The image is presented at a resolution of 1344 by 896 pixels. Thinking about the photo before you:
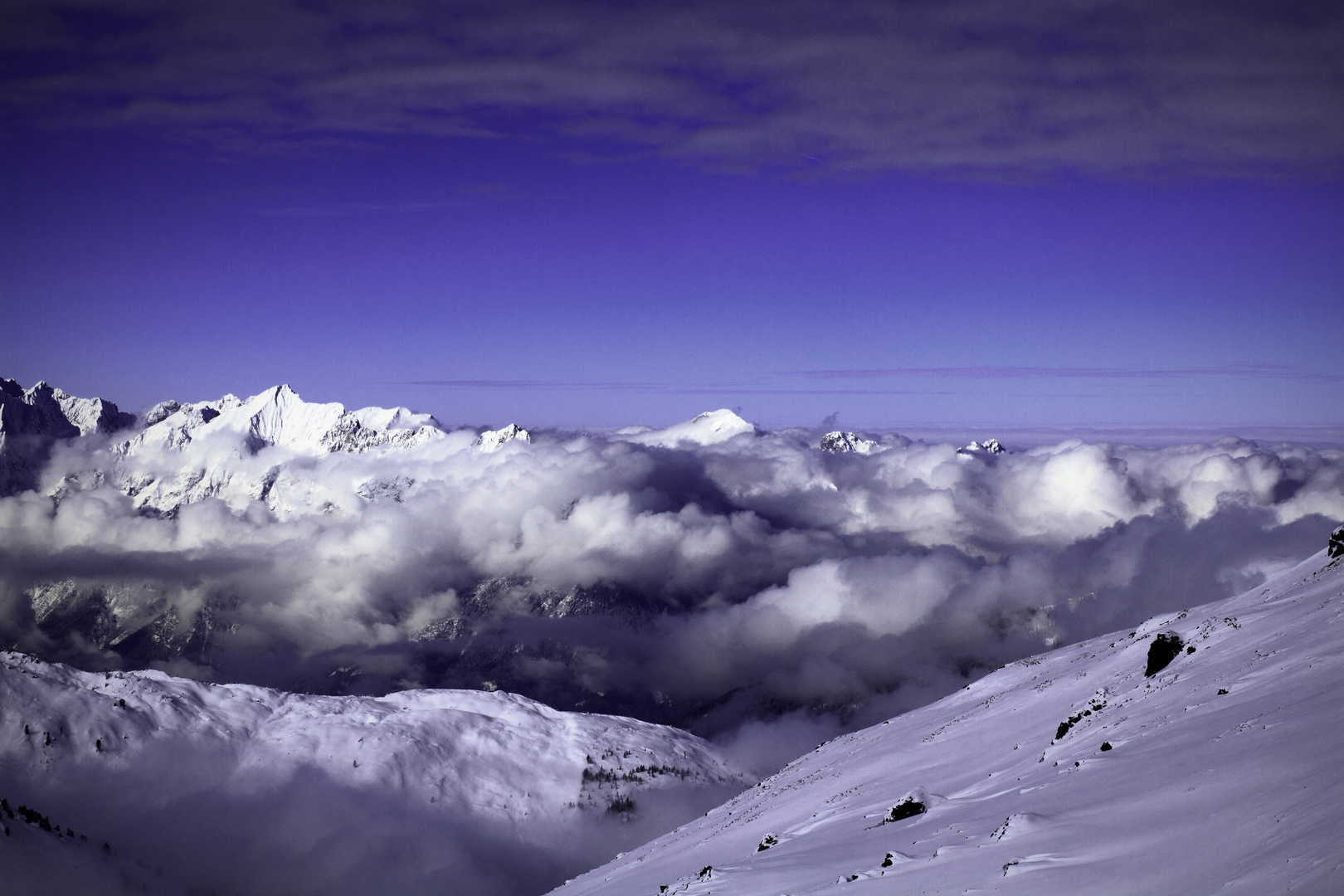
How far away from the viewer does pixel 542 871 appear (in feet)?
647

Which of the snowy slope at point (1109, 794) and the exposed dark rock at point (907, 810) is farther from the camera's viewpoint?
the exposed dark rock at point (907, 810)

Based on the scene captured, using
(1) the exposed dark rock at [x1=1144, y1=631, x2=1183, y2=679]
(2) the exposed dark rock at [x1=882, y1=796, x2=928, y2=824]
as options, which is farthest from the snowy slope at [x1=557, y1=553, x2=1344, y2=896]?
(1) the exposed dark rock at [x1=1144, y1=631, x2=1183, y2=679]

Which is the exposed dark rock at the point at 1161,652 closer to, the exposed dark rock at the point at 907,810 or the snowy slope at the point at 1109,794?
the snowy slope at the point at 1109,794

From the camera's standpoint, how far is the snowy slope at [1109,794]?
19.2 meters

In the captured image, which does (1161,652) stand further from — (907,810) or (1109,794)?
(1109,794)

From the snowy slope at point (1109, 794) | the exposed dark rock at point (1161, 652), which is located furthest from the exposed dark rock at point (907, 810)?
the exposed dark rock at point (1161, 652)

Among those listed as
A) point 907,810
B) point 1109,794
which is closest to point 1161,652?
point 907,810

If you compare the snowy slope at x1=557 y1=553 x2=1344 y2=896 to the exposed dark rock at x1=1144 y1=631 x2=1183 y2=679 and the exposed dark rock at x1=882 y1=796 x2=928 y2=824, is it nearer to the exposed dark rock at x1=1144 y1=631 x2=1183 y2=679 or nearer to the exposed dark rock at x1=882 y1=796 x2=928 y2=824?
the exposed dark rock at x1=882 y1=796 x2=928 y2=824

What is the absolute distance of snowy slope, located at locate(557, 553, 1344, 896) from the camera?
63.0 ft

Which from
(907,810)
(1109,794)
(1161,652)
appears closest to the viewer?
(1109,794)

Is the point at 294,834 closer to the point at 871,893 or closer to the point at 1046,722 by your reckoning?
the point at 1046,722

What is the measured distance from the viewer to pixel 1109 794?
2717 cm

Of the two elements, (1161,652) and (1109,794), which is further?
(1161,652)

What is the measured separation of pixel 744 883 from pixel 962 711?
49721 mm
